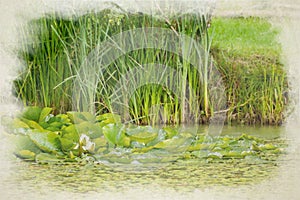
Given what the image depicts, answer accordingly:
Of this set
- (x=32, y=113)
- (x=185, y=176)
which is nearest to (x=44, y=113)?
(x=32, y=113)

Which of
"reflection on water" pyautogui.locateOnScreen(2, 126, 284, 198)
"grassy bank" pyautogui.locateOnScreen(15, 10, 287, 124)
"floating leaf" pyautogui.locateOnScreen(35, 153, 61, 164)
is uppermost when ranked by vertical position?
"grassy bank" pyautogui.locateOnScreen(15, 10, 287, 124)

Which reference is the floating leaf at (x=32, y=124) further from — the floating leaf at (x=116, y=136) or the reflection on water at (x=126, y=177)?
the floating leaf at (x=116, y=136)

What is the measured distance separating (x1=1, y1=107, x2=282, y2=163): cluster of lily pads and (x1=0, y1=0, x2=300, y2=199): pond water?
0.04m

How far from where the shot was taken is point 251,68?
2.06 meters

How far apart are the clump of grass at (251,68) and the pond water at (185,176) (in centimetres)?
4

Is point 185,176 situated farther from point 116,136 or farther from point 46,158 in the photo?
point 46,158

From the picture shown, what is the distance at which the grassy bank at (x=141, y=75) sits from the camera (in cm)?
200

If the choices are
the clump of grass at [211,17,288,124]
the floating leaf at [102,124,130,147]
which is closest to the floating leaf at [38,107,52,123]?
the floating leaf at [102,124,130,147]

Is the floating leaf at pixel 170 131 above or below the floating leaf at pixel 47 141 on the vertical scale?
above

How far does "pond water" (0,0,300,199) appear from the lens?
76.2 inches

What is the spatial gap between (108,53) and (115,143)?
13.8 inches

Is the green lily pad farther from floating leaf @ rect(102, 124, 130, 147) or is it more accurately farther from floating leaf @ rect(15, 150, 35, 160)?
floating leaf @ rect(15, 150, 35, 160)

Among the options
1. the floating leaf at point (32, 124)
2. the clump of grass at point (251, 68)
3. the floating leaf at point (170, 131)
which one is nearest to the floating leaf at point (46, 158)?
the floating leaf at point (32, 124)

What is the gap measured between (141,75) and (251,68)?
44cm
